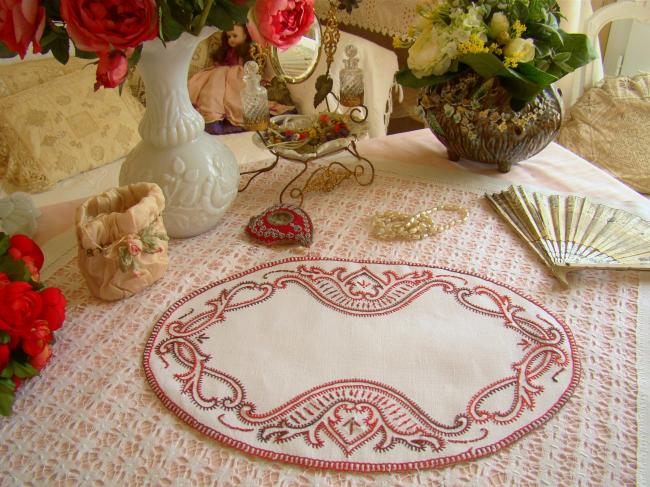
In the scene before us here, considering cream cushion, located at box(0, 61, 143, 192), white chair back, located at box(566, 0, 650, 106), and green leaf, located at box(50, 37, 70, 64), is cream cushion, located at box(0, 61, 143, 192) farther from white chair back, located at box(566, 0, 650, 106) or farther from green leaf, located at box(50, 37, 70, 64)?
white chair back, located at box(566, 0, 650, 106)

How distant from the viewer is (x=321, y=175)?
47.7 inches

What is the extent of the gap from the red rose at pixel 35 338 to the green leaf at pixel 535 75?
0.91m

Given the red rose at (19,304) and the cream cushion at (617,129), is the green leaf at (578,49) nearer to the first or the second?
the cream cushion at (617,129)

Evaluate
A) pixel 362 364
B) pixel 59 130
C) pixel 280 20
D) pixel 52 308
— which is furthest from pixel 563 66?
pixel 59 130

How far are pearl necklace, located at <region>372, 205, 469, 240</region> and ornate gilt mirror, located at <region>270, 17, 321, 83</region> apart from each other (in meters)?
0.83

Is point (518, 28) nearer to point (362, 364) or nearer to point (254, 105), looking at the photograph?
point (254, 105)

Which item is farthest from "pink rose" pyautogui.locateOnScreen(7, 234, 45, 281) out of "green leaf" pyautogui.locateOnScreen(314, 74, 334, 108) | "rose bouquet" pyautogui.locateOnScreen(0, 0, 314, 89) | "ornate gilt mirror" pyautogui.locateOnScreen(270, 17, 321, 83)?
"ornate gilt mirror" pyautogui.locateOnScreen(270, 17, 321, 83)

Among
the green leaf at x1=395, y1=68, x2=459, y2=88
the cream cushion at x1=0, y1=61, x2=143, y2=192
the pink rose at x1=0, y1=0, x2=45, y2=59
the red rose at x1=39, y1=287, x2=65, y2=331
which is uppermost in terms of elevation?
the pink rose at x1=0, y1=0, x2=45, y2=59

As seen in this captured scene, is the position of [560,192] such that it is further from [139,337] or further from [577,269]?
[139,337]

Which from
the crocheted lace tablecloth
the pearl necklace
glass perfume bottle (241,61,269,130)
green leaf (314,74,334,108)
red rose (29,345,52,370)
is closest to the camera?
the crocheted lace tablecloth

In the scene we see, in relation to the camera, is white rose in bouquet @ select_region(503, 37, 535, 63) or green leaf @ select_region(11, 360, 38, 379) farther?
white rose in bouquet @ select_region(503, 37, 535, 63)

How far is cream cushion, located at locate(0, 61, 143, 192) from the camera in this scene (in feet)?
5.89

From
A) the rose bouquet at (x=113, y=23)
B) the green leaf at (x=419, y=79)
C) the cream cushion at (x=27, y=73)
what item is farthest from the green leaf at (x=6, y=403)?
the cream cushion at (x=27, y=73)

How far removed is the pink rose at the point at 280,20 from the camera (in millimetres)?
844
